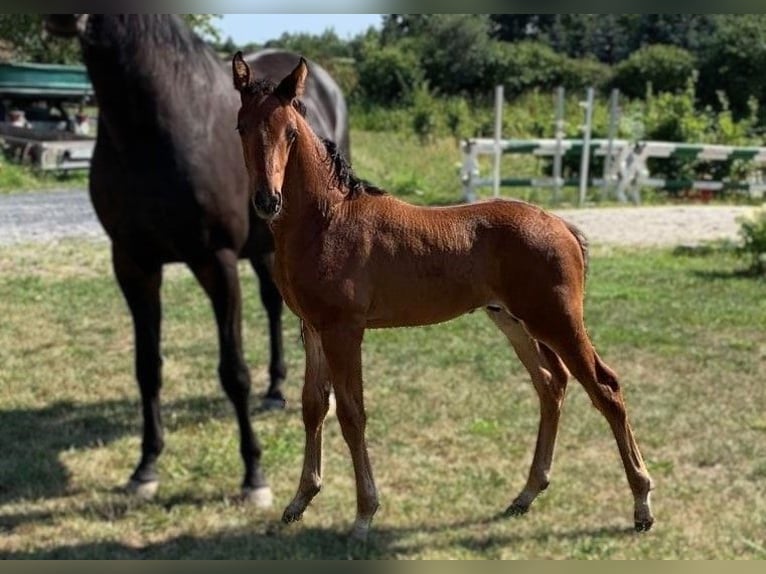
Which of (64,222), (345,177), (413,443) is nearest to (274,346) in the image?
(413,443)

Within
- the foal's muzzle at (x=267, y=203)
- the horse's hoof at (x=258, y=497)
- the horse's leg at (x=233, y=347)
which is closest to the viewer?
the foal's muzzle at (x=267, y=203)

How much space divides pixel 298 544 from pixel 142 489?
3.86ft

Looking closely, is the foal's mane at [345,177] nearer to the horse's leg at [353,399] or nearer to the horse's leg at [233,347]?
the horse's leg at [353,399]

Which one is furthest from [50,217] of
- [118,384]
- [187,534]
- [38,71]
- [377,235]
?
[377,235]

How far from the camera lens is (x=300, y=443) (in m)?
6.22

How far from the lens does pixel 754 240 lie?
34.4ft

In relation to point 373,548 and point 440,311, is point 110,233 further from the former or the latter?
point 440,311

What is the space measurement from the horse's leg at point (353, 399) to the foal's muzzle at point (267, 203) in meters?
0.14

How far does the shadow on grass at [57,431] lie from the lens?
557 centimetres

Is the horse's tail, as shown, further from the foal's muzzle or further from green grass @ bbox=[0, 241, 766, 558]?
green grass @ bbox=[0, 241, 766, 558]

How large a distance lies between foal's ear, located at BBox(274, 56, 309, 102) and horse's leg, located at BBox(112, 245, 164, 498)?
3.61 meters

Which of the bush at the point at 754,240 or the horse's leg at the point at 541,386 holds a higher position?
the horse's leg at the point at 541,386

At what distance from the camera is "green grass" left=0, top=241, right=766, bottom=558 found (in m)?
4.86

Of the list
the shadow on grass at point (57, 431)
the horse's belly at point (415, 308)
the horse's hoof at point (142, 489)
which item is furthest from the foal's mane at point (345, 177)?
the shadow on grass at point (57, 431)
